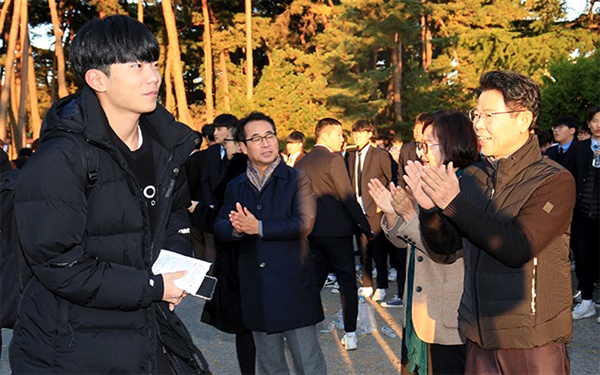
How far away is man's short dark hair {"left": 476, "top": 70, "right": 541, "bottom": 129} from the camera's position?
2939mm

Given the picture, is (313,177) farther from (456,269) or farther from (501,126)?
(501,126)

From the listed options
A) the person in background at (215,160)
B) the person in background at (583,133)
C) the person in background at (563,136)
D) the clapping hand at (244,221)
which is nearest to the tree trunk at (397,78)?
the person in background at (583,133)

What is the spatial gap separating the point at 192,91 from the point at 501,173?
37.9 metres

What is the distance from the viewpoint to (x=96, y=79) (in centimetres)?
256

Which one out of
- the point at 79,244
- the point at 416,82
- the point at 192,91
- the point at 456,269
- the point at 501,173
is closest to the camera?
the point at 79,244

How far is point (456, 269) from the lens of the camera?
3588 millimetres

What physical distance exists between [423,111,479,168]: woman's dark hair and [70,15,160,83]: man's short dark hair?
1.71 m

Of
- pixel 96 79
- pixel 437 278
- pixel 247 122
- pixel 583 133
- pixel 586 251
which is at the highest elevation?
pixel 96 79

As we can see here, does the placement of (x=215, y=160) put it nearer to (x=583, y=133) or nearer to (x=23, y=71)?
(x=583, y=133)

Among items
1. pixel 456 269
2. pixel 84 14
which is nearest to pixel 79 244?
pixel 456 269

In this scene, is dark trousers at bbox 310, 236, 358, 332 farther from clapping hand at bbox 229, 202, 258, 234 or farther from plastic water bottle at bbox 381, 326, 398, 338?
clapping hand at bbox 229, 202, 258, 234

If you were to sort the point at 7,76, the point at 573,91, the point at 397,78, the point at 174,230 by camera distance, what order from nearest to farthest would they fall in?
the point at 174,230 < the point at 573,91 < the point at 7,76 < the point at 397,78

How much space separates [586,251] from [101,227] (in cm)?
647

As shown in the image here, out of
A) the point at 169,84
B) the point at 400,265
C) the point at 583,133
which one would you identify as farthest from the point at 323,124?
the point at 169,84
